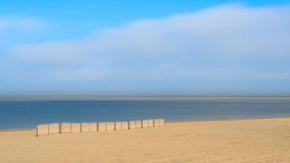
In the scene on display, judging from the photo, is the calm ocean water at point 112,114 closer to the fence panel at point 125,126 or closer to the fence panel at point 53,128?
the fence panel at point 125,126

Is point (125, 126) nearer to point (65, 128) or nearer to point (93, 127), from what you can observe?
point (93, 127)

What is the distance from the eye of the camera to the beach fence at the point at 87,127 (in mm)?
22531

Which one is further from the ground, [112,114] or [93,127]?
[93,127]

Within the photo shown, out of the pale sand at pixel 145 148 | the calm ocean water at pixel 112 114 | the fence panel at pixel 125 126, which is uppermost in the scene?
the fence panel at pixel 125 126

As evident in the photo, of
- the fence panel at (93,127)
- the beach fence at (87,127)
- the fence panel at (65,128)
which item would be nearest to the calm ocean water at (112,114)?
the beach fence at (87,127)

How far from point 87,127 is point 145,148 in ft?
26.6

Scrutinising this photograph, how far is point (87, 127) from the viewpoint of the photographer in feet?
80.9

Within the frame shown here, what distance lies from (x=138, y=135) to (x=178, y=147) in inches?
227

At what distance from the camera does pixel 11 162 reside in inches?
546

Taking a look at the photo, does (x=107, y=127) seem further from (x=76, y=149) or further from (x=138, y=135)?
(x=76, y=149)

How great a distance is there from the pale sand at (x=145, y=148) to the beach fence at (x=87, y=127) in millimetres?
783

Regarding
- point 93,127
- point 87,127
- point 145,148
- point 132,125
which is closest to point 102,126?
point 93,127

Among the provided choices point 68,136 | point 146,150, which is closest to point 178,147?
point 146,150

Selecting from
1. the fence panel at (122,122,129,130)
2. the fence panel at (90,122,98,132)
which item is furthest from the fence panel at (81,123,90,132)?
the fence panel at (122,122,129,130)
